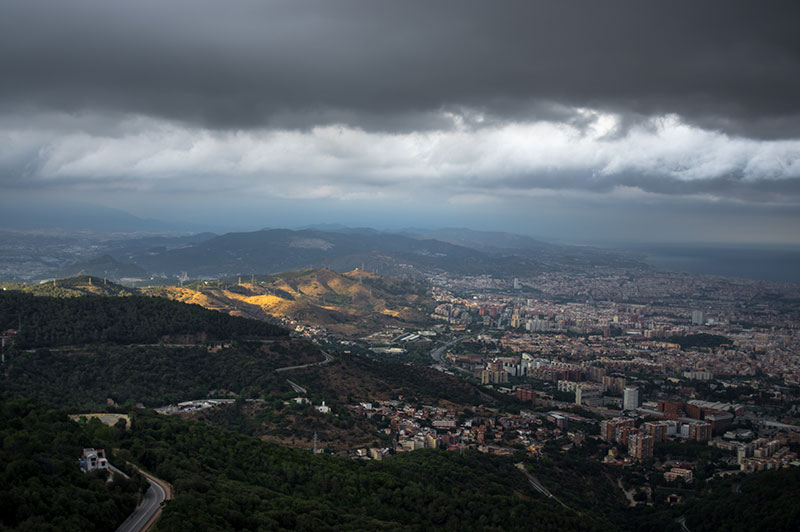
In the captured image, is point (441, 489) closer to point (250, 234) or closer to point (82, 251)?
point (82, 251)

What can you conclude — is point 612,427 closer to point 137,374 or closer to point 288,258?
point 137,374

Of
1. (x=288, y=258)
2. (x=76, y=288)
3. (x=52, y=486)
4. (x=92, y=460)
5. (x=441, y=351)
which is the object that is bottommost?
(x=441, y=351)

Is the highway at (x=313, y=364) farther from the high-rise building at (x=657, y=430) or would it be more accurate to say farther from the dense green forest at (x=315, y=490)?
the high-rise building at (x=657, y=430)

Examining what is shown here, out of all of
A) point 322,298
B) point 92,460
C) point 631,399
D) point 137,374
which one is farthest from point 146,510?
point 322,298

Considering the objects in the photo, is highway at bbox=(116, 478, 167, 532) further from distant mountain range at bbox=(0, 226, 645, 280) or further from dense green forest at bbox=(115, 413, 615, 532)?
distant mountain range at bbox=(0, 226, 645, 280)

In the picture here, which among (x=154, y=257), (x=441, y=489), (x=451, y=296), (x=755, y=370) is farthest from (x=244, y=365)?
(x=154, y=257)

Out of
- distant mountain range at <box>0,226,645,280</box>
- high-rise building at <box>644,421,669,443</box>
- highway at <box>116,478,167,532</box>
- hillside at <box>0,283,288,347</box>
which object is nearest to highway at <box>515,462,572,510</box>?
high-rise building at <box>644,421,669,443</box>
